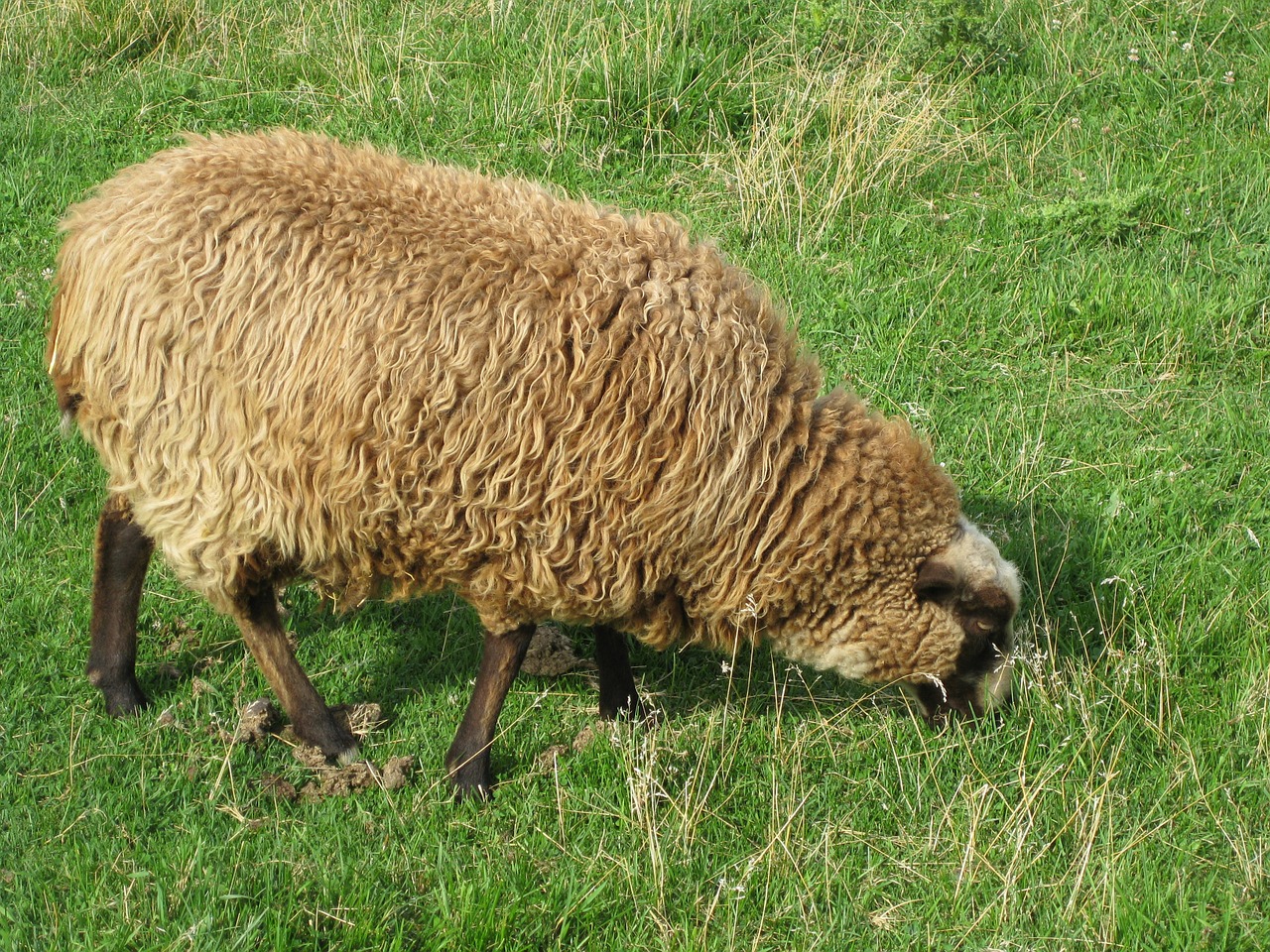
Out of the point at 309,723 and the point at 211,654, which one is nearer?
the point at 309,723

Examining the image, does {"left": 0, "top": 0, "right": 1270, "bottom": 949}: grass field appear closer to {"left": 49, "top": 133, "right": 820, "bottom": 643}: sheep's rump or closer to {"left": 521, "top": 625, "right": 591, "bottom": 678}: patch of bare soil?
{"left": 521, "top": 625, "right": 591, "bottom": 678}: patch of bare soil

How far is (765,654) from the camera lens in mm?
4875

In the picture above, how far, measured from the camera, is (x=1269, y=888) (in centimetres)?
359

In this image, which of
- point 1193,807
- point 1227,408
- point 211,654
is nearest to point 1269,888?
point 1193,807

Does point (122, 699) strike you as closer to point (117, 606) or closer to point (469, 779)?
point (117, 606)

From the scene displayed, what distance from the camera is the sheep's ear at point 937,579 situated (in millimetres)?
4078

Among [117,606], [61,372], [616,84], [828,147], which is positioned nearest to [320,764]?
[117,606]

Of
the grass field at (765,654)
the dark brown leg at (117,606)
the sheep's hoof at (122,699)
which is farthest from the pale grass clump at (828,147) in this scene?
the sheep's hoof at (122,699)

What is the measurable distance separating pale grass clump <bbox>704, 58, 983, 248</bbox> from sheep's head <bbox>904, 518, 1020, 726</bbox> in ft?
8.86

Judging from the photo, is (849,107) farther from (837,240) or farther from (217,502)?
(217,502)

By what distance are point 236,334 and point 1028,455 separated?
341 cm

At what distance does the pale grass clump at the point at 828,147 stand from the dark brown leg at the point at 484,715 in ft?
10.4

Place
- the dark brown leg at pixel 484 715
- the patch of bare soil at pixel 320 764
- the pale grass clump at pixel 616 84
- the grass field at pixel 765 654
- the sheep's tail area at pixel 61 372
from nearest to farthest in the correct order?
1. the grass field at pixel 765 654
2. the sheep's tail area at pixel 61 372
3. the patch of bare soil at pixel 320 764
4. the dark brown leg at pixel 484 715
5. the pale grass clump at pixel 616 84

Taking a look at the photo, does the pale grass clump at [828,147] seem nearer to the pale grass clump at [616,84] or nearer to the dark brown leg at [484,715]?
the pale grass clump at [616,84]
